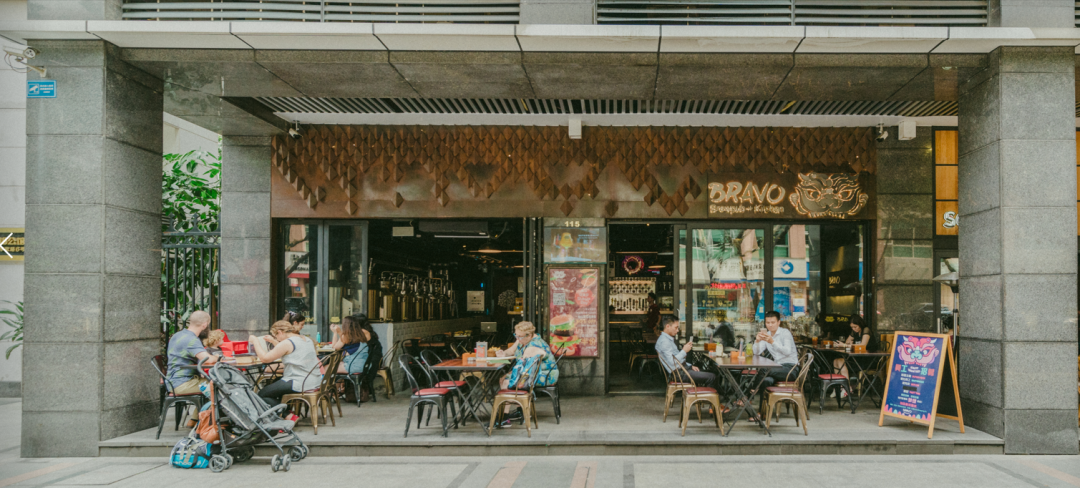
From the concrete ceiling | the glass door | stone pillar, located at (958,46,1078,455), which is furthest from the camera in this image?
the glass door

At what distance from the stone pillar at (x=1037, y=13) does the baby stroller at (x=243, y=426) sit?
757 centimetres

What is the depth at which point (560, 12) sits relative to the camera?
241 inches

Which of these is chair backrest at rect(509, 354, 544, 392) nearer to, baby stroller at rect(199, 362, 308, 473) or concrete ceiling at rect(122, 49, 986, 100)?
baby stroller at rect(199, 362, 308, 473)

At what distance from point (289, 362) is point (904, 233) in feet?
26.1

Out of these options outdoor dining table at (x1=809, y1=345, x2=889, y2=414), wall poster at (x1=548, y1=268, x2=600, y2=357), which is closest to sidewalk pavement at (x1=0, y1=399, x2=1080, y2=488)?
outdoor dining table at (x1=809, y1=345, x2=889, y2=414)

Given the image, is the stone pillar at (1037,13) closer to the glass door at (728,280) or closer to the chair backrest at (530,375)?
the glass door at (728,280)

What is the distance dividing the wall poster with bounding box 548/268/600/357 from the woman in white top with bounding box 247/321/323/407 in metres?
3.47

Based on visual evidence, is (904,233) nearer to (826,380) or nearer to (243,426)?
(826,380)

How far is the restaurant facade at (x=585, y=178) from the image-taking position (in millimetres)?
6004

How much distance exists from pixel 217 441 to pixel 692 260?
6.24 metres

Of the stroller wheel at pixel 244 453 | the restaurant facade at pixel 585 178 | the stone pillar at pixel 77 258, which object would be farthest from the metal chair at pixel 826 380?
the stone pillar at pixel 77 258

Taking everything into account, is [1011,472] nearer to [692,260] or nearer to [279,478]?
[692,260]

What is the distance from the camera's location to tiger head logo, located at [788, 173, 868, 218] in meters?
8.95

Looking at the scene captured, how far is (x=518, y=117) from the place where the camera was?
8.69 meters
